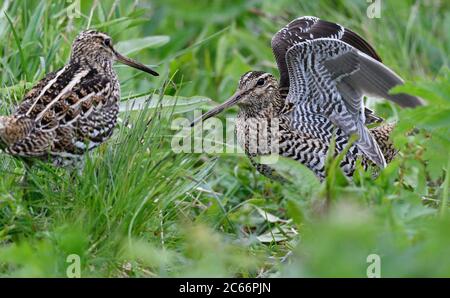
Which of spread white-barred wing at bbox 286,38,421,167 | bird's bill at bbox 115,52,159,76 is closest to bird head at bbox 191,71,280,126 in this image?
spread white-barred wing at bbox 286,38,421,167

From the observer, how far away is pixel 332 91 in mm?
5863

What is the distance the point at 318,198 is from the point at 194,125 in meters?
1.52

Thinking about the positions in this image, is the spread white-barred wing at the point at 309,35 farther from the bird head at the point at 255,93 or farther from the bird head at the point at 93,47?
the bird head at the point at 93,47

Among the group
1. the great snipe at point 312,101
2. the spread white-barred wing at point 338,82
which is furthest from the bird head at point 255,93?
the spread white-barred wing at point 338,82

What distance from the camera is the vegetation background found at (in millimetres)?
3992

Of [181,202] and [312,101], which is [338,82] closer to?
[312,101]

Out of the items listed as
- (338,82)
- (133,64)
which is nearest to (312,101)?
(338,82)

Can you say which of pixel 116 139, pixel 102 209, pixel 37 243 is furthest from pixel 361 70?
pixel 37 243

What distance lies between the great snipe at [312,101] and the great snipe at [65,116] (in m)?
0.61

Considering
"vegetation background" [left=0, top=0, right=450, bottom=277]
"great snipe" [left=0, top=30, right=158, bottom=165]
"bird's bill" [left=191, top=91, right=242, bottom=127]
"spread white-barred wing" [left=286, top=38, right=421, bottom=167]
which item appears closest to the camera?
"vegetation background" [left=0, top=0, right=450, bottom=277]

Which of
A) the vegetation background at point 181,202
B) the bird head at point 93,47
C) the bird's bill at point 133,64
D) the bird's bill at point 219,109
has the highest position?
the bird head at point 93,47

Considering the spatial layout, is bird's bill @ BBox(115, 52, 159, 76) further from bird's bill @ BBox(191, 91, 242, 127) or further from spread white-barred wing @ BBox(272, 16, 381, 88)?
spread white-barred wing @ BBox(272, 16, 381, 88)

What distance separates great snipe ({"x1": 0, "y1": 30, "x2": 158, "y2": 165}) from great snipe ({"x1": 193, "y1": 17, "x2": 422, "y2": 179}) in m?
0.61

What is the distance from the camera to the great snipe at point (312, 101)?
5.71 m
